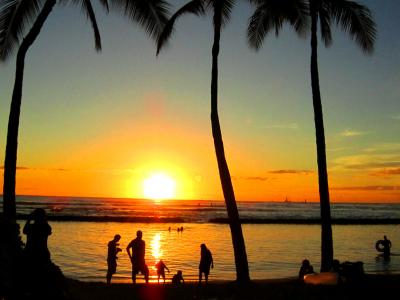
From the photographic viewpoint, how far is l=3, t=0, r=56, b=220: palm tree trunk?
14.5 m

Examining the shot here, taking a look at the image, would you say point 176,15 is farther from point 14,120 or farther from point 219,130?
point 14,120

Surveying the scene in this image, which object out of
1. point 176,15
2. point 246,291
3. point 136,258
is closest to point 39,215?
point 136,258

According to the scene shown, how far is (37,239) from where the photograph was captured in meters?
8.77

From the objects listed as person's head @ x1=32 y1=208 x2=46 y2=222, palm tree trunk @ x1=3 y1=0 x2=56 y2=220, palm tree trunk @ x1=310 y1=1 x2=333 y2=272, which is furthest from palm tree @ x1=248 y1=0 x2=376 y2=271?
person's head @ x1=32 y1=208 x2=46 y2=222

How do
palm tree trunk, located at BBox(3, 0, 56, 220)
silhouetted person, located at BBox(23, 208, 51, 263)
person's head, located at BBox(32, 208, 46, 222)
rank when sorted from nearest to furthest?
1. silhouetted person, located at BBox(23, 208, 51, 263)
2. person's head, located at BBox(32, 208, 46, 222)
3. palm tree trunk, located at BBox(3, 0, 56, 220)

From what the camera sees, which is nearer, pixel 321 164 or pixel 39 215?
pixel 39 215

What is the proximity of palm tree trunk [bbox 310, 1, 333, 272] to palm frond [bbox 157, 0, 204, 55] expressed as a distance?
3878 millimetres

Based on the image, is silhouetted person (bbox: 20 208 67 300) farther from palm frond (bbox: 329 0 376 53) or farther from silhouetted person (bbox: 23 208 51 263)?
palm frond (bbox: 329 0 376 53)

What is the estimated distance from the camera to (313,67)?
1805 cm

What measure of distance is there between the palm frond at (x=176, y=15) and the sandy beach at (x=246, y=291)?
7847mm

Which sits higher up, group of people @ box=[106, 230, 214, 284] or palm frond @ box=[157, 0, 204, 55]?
palm frond @ box=[157, 0, 204, 55]

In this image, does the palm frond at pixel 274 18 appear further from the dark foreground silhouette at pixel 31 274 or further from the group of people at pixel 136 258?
the dark foreground silhouette at pixel 31 274

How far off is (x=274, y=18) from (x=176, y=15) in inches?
159

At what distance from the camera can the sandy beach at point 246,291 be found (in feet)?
44.0
